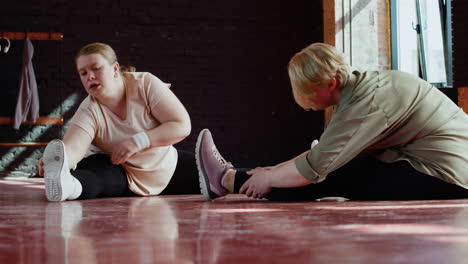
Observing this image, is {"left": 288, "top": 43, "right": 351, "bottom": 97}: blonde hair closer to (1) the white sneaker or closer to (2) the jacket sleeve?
(2) the jacket sleeve

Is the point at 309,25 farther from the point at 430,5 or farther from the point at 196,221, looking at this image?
the point at 196,221

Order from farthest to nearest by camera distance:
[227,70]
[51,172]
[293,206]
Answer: [227,70]
[51,172]
[293,206]

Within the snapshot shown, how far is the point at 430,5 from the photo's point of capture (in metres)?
4.56

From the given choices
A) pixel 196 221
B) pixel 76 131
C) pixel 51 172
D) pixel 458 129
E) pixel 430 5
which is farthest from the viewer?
pixel 430 5

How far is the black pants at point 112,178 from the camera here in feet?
8.36

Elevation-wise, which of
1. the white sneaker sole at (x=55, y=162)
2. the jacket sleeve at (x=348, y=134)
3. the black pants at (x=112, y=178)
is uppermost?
the jacket sleeve at (x=348, y=134)

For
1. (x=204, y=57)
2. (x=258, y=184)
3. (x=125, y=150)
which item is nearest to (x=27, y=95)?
(x=204, y=57)

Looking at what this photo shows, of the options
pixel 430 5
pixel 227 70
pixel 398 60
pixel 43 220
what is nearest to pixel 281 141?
pixel 227 70

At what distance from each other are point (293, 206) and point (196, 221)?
0.48 metres

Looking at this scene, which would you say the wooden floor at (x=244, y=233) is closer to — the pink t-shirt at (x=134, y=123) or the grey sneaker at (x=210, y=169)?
the grey sneaker at (x=210, y=169)

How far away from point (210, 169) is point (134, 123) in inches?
20.9

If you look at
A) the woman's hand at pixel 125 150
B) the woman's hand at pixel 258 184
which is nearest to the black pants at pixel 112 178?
the woman's hand at pixel 125 150

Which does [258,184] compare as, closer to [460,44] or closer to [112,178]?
[112,178]

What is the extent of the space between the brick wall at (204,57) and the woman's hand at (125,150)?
11.5 feet
